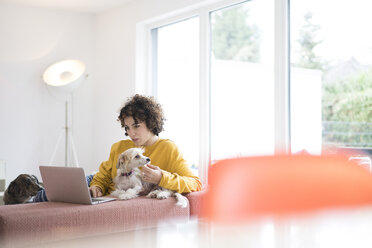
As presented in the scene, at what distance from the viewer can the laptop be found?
2.31 metres

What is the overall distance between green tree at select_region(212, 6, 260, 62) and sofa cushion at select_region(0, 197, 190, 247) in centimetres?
196

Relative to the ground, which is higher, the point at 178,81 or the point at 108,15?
the point at 108,15

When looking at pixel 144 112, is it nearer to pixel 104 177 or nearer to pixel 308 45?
pixel 104 177

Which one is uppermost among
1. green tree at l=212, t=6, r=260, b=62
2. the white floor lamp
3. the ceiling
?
the ceiling

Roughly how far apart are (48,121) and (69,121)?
24 cm

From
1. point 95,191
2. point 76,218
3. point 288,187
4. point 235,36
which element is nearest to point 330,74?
point 235,36

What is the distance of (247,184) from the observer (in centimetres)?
222

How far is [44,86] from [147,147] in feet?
9.66

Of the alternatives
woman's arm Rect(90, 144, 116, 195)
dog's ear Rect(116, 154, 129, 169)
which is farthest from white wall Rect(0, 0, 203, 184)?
dog's ear Rect(116, 154, 129, 169)

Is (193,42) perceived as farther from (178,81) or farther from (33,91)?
(33,91)

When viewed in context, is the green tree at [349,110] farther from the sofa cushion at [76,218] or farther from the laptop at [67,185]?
the laptop at [67,185]

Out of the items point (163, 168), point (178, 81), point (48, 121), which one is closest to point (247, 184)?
point (163, 168)

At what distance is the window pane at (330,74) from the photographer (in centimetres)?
323

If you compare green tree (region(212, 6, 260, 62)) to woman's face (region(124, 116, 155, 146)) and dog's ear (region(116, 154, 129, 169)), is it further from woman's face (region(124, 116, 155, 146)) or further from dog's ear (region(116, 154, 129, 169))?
dog's ear (region(116, 154, 129, 169))
